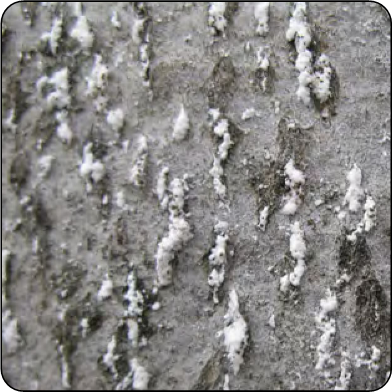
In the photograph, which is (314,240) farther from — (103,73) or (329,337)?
(103,73)

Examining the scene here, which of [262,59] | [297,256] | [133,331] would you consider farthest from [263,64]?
[133,331]

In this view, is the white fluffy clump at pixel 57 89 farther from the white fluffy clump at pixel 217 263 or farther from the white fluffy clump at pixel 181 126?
the white fluffy clump at pixel 217 263

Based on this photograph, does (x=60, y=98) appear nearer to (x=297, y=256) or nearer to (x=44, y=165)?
(x=44, y=165)

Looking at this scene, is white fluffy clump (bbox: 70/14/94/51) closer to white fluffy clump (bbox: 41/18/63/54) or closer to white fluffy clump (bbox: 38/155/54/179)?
white fluffy clump (bbox: 41/18/63/54)

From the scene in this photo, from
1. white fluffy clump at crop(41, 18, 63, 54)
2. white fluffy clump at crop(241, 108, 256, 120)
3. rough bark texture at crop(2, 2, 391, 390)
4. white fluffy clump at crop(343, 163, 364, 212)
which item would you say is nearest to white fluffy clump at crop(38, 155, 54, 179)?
rough bark texture at crop(2, 2, 391, 390)

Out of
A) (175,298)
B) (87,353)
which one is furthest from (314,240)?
(87,353)
